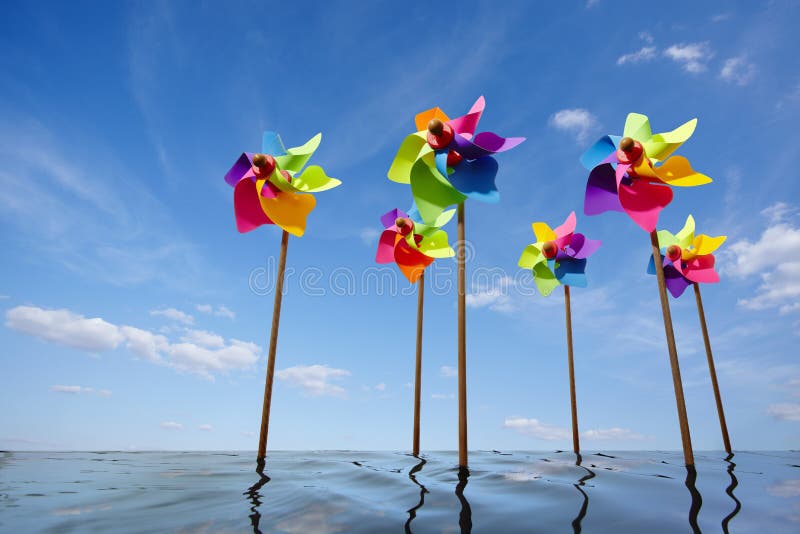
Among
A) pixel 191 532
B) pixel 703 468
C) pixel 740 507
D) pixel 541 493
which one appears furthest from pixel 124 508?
pixel 703 468

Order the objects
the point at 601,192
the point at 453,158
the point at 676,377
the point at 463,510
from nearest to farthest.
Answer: the point at 463,510 → the point at 676,377 → the point at 453,158 → the point at 601,192

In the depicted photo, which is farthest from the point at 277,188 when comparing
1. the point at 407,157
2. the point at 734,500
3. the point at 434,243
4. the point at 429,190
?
the point at 734,500

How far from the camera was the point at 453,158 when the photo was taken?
24.7ft

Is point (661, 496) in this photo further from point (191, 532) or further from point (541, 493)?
point (191, 532)

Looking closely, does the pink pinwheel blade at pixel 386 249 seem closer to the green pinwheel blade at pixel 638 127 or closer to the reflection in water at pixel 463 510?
the green pinwheel blade at pixel 638 127

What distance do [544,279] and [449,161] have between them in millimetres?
5020

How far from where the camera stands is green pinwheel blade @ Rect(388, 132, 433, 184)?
308 inches

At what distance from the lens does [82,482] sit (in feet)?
18.5

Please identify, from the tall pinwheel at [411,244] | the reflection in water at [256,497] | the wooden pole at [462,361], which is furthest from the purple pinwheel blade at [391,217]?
the reflection in water at [256,497]

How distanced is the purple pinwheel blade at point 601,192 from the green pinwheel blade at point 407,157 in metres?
3.19

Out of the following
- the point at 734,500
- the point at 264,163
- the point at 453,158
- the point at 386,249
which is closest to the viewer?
the point at 734,500

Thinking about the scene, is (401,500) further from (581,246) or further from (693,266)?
(693,266)

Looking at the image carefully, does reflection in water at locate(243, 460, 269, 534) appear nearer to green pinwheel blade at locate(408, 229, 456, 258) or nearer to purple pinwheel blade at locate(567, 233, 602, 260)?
green pinwheel blade at locate(408, 229, 456, 258)

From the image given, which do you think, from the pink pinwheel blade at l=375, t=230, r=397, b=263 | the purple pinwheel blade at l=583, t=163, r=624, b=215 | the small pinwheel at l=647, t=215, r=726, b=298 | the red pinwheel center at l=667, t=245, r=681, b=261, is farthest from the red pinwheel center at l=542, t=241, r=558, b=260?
the pink pinwheel blade at l=375, t=230, r=397, b=263
